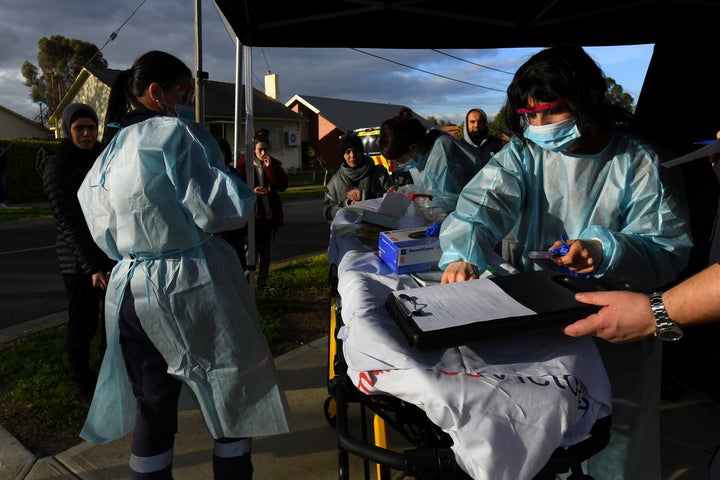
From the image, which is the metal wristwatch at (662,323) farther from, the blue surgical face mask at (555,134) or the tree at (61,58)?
the tree at (61,58)

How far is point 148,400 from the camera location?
5.83 ft

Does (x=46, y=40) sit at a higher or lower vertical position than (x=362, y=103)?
higher

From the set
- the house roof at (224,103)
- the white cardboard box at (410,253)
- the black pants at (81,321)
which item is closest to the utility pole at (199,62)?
the black pants at (81,321)

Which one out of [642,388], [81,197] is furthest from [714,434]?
[81,197]

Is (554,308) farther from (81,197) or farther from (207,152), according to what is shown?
(81,197)

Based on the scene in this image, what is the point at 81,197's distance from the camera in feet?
6.22

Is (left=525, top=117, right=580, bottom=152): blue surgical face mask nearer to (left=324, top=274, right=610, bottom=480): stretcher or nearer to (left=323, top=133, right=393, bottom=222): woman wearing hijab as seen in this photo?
(left=324, top=274, right=610, bottom=480): stretcher

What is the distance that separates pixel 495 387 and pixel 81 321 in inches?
107

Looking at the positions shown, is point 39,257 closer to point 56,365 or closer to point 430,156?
point 56,365

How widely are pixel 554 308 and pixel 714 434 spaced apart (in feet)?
7.57

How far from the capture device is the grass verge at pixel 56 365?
2.71m

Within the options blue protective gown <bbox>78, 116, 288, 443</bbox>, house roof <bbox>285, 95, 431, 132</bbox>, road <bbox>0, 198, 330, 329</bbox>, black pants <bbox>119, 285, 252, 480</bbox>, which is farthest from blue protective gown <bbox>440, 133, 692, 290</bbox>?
house roof <bbox>285, 95, 431, 132</bbox>

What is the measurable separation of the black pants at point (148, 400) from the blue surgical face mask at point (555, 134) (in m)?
1.51

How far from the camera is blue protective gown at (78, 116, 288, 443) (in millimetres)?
1690
